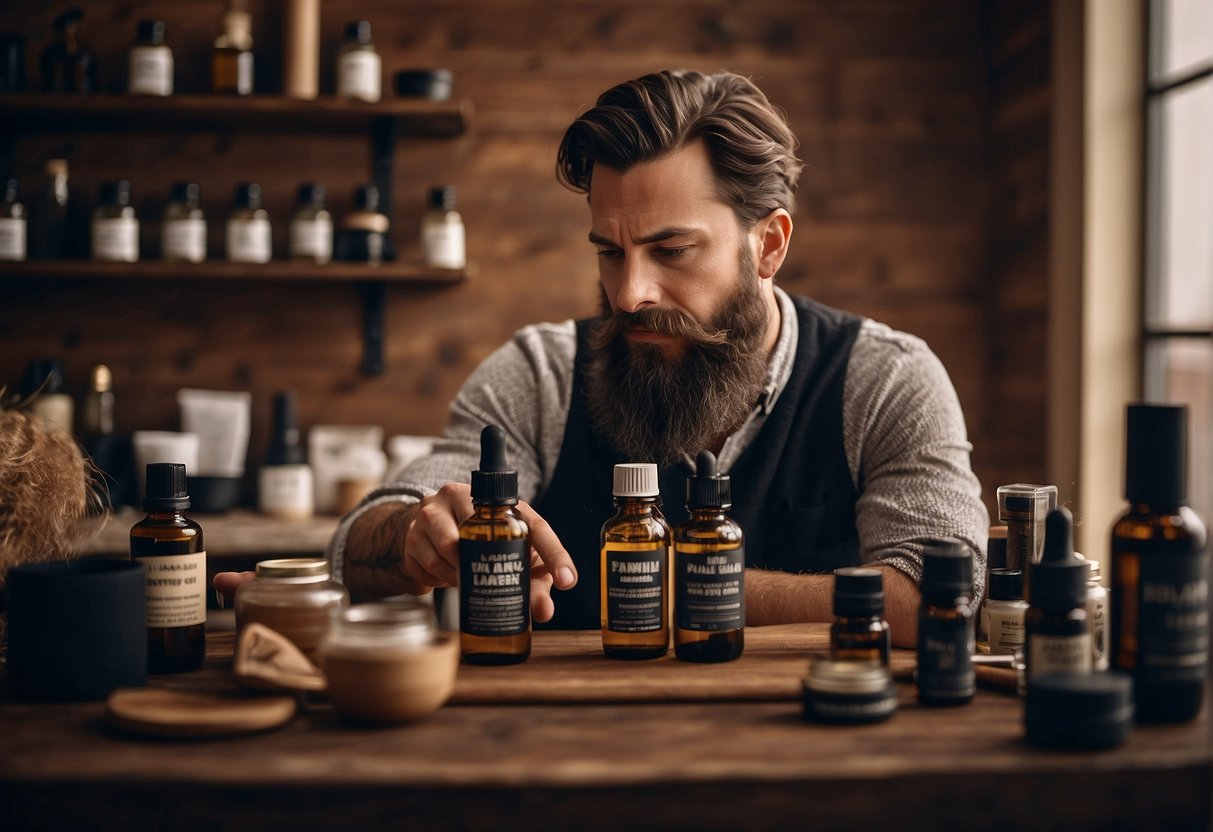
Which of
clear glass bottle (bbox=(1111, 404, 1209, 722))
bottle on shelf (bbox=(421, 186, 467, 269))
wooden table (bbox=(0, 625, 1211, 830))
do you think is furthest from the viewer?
bottle on shelf (bbox=(421, 186, 467, 269))

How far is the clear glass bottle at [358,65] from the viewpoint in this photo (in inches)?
102

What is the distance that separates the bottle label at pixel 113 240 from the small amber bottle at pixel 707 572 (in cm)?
202

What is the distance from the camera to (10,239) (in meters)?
2.55

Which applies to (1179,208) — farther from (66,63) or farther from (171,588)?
(66,63)

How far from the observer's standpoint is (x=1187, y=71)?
2.21 metres

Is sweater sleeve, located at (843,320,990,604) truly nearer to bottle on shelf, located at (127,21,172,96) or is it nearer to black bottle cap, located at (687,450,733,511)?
black bottle cap, located at (687,450,733,511)

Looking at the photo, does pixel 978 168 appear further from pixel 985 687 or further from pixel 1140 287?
pixel 985 687

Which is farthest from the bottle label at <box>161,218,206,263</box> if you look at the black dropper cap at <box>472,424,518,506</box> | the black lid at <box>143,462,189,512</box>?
the black dropper cap at <box>472,424,518,506</box>

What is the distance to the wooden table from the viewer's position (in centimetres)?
69

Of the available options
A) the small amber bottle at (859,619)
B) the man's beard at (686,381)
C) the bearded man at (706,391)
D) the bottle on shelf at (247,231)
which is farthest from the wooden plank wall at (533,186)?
the small amber bottle at (859,619)

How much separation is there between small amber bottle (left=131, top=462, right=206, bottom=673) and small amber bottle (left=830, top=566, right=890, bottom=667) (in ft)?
1.78

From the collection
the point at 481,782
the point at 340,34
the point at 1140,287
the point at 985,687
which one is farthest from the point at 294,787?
the point at 340,34

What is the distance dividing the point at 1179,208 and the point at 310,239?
1.87 meters

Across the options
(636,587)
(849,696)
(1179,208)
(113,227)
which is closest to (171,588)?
(636,587)
